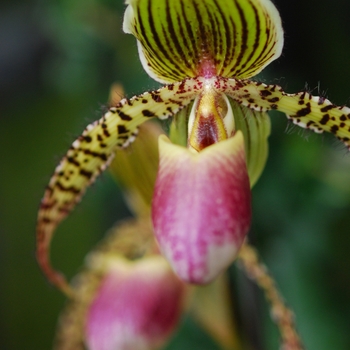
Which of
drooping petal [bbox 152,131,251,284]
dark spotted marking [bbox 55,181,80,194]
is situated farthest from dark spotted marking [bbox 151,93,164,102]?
dark spotted marking [bbox 55,181,80,194]

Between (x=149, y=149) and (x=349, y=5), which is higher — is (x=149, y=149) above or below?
below

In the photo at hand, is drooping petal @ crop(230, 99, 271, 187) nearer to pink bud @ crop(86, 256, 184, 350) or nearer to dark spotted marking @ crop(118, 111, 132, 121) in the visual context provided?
A: dark spotted marking @ crop(118, 111, 132, 121)

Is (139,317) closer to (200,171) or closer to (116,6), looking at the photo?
(200,171)

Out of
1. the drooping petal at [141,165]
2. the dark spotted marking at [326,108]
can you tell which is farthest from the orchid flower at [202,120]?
the drooping petal at [141,165]

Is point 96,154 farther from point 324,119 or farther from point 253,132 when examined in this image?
point 324,119

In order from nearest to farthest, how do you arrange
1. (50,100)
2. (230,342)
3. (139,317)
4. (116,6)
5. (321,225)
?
(139,317) < (230,342) < (321,225) < (116,6) < (50,100)

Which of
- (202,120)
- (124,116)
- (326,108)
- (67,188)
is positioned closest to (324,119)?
(326,108)

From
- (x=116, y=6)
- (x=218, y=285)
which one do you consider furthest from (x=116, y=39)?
(x=218, y=285)
